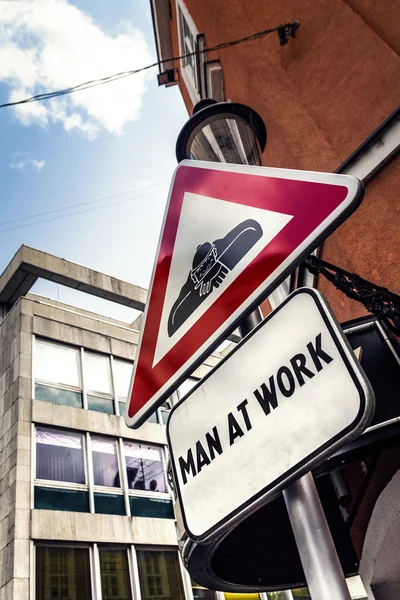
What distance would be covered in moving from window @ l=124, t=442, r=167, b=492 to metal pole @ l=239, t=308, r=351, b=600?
46.0ft

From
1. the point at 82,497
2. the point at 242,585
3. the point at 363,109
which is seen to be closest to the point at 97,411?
the point at 82,497

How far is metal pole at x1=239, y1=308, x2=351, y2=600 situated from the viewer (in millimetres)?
1025

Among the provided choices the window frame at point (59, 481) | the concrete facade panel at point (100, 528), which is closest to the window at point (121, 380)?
the window frame at point (59, 481)

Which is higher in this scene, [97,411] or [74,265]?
[74,265]

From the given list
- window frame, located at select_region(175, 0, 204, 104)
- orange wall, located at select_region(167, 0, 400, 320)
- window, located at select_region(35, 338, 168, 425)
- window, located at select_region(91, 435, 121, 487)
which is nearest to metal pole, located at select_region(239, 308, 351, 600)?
orange wall, located at select_region(167, 0, 400, 320)

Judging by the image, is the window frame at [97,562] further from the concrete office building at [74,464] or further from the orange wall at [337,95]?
the orange wall at [337,95]

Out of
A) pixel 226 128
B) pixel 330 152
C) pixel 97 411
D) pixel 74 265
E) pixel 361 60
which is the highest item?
pixel 74 265

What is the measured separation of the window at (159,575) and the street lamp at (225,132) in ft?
42.9

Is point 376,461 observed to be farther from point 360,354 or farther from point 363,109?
point 363,109

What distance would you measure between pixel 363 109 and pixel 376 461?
9.94 feet

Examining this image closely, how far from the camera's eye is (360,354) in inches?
112

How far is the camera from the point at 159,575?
42.6 feet

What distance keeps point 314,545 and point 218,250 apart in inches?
38.1

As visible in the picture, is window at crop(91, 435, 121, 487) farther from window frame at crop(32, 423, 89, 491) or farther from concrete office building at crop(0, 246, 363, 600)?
window frame at crop(32, 423, 89, 491)
